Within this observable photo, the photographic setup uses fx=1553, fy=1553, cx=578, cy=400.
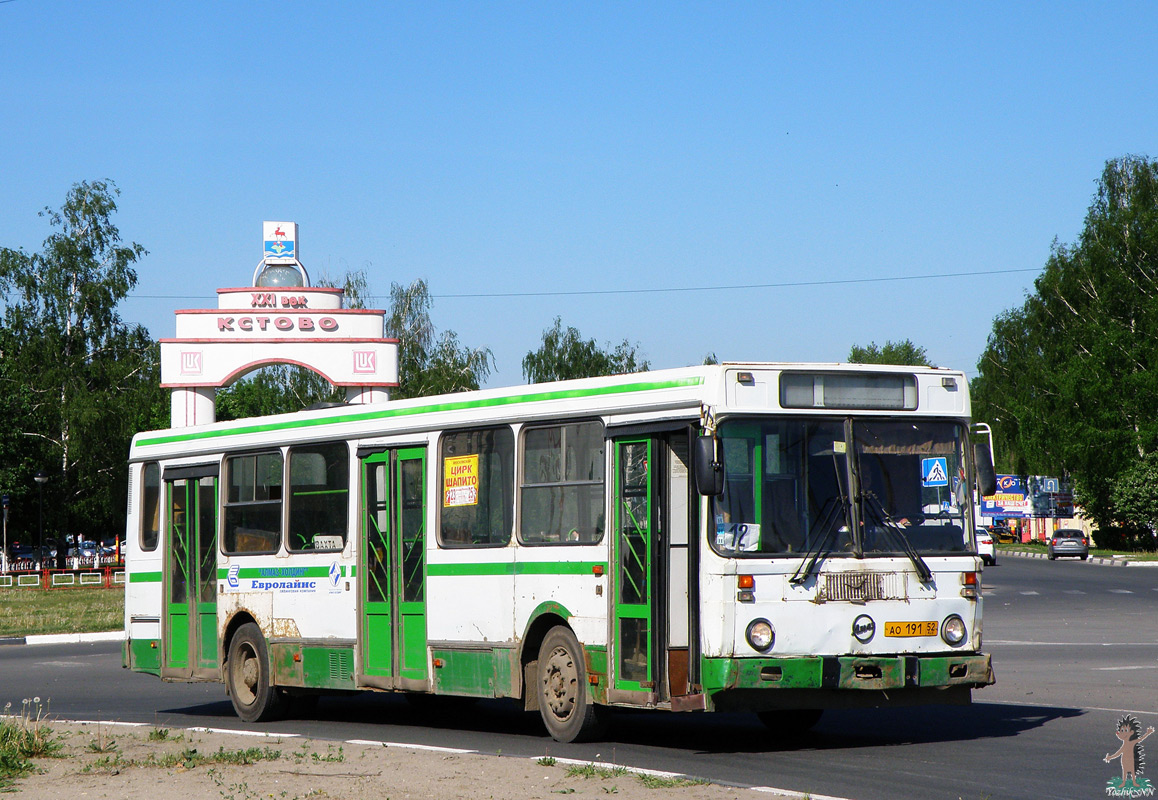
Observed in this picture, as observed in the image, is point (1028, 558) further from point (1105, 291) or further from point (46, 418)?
point (46, 418)

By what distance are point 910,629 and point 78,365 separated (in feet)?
207

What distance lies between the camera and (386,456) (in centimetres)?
1396

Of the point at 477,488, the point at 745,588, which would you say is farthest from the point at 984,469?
the point at 477,488

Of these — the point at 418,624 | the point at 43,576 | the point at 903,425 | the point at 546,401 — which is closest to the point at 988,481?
the point at 903,425

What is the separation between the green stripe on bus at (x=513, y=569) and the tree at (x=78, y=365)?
55.1 meters

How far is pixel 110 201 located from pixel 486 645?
61.7 m

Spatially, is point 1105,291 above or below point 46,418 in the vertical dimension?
above

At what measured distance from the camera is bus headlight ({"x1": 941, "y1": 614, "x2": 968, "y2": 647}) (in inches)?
446

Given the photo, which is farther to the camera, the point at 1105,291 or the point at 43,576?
the point at 1105,291

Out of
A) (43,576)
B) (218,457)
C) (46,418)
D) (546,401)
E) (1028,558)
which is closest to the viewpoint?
(546,401)

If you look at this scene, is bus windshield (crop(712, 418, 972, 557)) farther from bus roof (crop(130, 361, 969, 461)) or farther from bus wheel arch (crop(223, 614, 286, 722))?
bus wheel arch (crop(223, 614, 286, 722))

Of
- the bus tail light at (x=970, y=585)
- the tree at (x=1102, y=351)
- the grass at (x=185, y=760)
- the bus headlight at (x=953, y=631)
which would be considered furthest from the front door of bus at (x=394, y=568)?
the tree at (x=1102, y=351)

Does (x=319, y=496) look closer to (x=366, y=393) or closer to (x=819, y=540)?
→ (x=819, y=540)

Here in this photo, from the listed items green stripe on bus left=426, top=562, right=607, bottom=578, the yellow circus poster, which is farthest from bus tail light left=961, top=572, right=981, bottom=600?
the yellow circus poster
